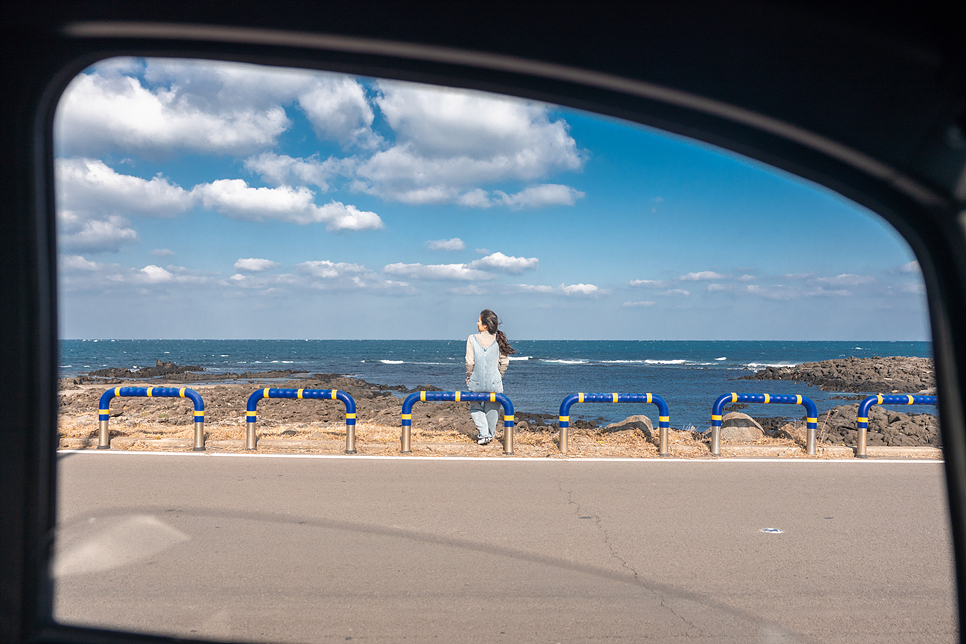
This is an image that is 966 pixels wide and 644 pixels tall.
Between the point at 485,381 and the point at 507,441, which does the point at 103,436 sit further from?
the point at 507,441

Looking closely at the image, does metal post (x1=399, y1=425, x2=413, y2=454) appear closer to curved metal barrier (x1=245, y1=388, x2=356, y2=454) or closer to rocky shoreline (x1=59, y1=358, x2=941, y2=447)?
curved metal barrier (x1=245, y1=388, x2=356, y2=454)

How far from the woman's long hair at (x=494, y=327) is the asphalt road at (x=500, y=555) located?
261cm

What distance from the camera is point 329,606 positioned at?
13.1ft

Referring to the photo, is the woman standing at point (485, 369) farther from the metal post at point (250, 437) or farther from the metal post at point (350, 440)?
the metal post at point (250, 437)

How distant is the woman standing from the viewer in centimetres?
1037

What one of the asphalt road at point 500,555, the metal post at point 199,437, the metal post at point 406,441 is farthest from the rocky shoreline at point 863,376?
the metal post at point 199,437

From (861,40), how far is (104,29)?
1491 millimetres

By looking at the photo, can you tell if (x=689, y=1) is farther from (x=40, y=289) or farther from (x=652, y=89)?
(x=40, y=289)

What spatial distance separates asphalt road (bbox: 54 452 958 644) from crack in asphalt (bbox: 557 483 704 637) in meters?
0.03

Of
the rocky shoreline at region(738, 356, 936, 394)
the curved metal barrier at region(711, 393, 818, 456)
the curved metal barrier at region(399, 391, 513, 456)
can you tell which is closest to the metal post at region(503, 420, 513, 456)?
the curved metal barrier at region(399, 391, 513, 456)

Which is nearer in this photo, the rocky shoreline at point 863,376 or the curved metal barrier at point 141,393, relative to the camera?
the curved metal barrier at point 141,393

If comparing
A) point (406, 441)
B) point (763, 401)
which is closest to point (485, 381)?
point (406, 441)

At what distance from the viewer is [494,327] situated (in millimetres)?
10555

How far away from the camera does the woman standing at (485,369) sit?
34.0ft
